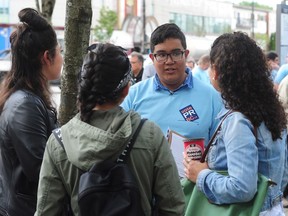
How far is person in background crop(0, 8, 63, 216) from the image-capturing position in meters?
2.37

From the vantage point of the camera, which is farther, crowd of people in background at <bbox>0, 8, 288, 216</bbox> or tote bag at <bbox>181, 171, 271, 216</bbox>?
tote bag at <bbox>181, 171, 271, 216</bbox>

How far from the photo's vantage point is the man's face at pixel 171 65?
327 centimetres

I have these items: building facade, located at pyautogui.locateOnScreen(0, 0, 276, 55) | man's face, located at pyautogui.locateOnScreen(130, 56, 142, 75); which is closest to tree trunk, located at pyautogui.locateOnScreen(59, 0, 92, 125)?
man's face, located at pyautogui.locateOnScreen(130, 56, 142, 75)

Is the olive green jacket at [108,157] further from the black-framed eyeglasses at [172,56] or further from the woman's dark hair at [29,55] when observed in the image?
the black-framed eyeglasses at [172,56]

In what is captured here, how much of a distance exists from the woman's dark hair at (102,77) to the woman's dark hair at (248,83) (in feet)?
2.26

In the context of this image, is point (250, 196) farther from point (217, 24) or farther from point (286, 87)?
point (217, 24)

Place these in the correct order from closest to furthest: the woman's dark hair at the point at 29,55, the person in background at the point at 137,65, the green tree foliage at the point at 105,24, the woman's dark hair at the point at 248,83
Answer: the woman's dark hair at the point at 248,83 < the woman's dark hair at the point at 29,55 < the person in background at the point at 137,65 < the green tree foliage at the point at 105,24

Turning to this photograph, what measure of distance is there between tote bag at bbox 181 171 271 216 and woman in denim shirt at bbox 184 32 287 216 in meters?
0.04

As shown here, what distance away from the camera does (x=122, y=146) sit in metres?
1.91

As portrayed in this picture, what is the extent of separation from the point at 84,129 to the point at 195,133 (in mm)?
1324

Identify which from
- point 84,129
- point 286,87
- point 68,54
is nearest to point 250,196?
point 84,129

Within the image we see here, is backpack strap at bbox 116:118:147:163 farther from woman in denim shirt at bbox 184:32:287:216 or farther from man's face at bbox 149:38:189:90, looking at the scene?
man's face at bbox 149:38:189:90

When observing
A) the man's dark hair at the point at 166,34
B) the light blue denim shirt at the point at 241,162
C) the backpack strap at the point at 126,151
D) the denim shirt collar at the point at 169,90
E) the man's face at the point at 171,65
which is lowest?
the light blue denim shirt at the point at 241,162

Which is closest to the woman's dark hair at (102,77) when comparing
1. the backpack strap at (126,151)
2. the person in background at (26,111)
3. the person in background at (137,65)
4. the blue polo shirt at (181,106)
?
the backpack strap at (126,151)
